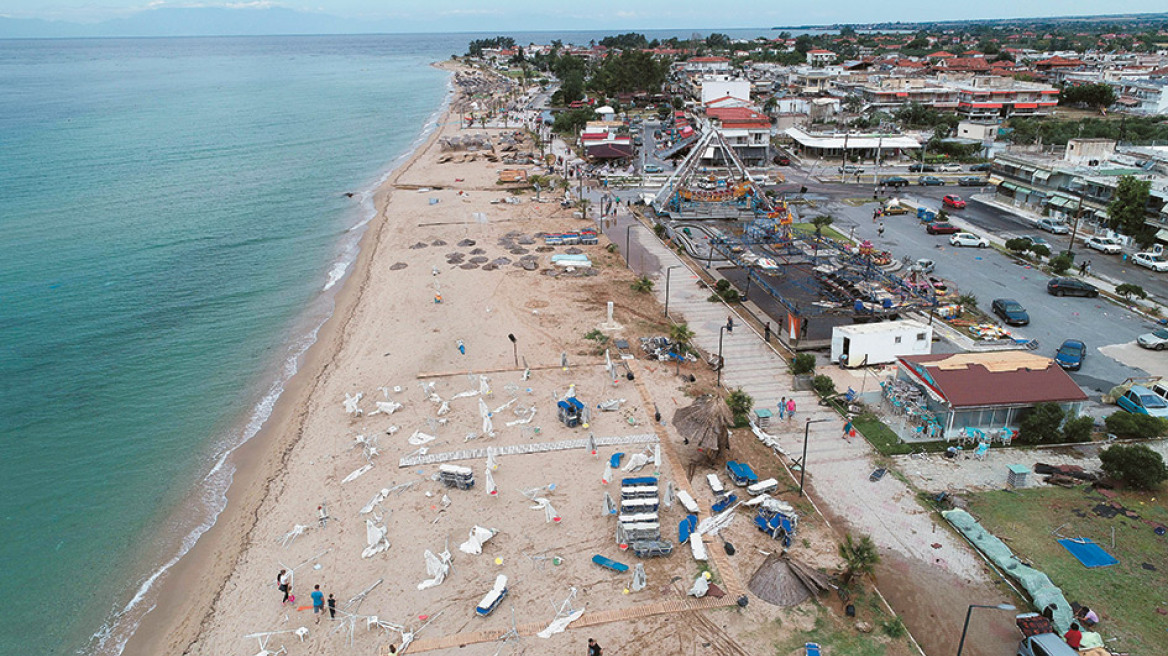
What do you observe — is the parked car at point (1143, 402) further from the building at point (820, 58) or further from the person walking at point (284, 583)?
the building at point (820, 58)

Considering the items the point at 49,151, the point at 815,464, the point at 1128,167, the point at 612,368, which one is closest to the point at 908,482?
the point at 815,464

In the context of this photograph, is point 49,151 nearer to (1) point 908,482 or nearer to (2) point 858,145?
(2) point 858,145

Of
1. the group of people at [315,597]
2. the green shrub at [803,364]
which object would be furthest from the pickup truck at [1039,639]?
the group of people at [315,597]

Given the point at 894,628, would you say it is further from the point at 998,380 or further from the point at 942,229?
the point at 942,229

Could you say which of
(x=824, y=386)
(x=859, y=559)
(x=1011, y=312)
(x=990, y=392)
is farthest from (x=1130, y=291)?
(x=859, y=559)

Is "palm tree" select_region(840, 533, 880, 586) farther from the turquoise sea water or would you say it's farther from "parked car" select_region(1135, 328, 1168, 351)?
"parked car" select_region(1135, 328, 1168, 351)

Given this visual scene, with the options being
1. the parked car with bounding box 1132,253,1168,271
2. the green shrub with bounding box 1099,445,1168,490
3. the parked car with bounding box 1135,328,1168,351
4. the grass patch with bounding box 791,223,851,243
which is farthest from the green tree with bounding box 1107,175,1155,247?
the green shrub with bounding box 1099,445,1168,490
